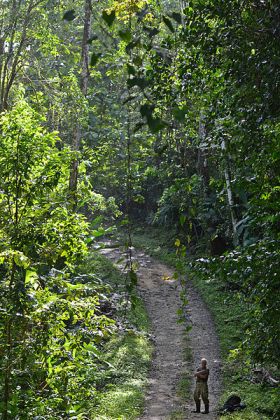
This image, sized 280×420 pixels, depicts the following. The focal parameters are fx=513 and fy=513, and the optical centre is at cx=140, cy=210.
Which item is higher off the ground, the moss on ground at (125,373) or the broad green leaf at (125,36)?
the broad green leaf at (125,36)

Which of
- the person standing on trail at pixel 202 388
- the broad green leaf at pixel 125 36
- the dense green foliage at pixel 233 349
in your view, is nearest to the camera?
the broad green leaf at pixel 125 36

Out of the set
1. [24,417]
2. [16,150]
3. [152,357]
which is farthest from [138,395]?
[16,150]

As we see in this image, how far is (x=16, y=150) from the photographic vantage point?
19.5 ft

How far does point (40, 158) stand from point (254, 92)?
2653mm

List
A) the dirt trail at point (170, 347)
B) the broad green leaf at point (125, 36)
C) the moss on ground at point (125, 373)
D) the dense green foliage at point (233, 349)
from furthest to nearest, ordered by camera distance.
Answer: the dirt trail at point (170, 347), the moss on ground at point (125, 373), the dense green foliage at point (233, 349), the broad green leaf at point (125, 36)

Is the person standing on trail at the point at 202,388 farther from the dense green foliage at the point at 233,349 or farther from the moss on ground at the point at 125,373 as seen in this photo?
the moss on ground at the point at 125,373

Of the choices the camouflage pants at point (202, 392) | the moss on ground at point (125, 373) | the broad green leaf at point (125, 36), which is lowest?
the moss on ground at point (125, 373)

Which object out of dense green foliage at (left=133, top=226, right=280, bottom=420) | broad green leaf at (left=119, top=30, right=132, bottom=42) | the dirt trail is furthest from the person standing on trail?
broad green leaf at (left=119, top=30, right=132, bottom=42)

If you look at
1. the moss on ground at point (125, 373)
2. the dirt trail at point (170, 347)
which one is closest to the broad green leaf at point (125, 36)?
the dirt trail at point (170, 347)

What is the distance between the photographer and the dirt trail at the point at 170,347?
12.0m

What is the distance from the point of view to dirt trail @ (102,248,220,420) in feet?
39.4

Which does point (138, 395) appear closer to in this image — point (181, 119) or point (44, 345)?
point (44, 345)

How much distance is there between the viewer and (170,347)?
645 inches

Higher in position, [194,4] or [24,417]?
[194,4]
